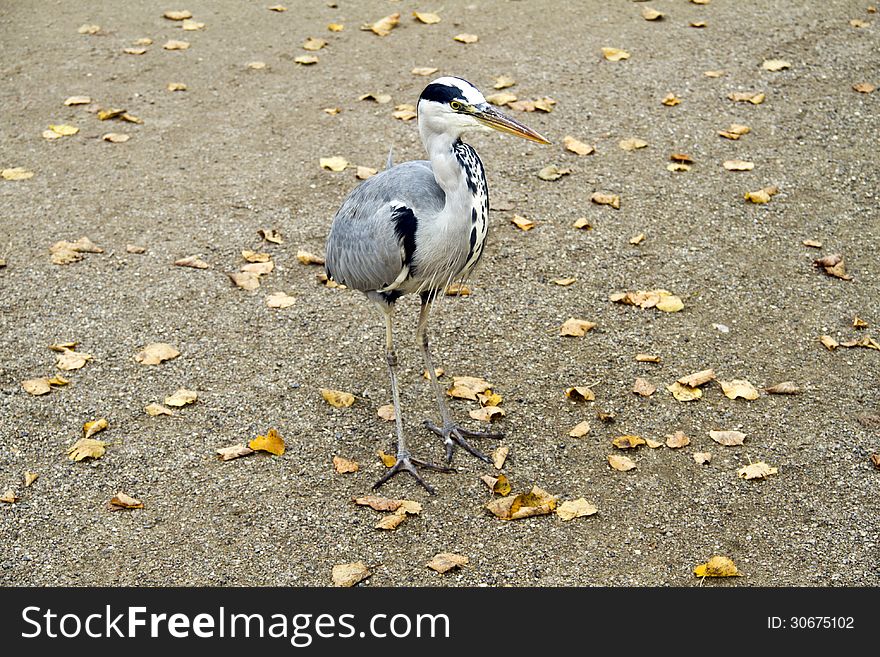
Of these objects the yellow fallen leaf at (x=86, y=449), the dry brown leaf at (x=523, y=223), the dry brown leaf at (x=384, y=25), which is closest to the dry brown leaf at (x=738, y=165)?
the dry brown leaf at (x=523, y=223)

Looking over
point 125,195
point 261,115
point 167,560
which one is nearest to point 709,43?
point 261,115

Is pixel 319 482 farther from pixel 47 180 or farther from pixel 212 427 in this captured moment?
pixel 47 180

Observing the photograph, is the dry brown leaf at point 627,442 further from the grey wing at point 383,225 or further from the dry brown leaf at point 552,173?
the dry brown leaf at point 552,173

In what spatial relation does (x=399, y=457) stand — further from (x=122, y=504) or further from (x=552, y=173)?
(x=552, y=173)

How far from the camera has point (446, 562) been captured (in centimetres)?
413

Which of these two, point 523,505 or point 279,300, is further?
point 279,300

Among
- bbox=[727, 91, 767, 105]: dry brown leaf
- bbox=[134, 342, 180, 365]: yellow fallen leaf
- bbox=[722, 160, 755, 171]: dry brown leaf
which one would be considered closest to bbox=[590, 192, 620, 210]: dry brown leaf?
bbox=[722, 160, 755, 171]: dry brown leaf

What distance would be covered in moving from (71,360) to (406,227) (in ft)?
7.33

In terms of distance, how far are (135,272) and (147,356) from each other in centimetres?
94

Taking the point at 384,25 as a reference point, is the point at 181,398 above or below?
below

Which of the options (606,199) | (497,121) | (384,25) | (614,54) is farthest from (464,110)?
(384,25)

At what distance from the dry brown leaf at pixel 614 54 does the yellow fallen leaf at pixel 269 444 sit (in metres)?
5.13

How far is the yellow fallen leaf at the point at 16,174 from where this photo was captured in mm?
7164

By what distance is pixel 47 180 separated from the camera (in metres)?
7.13
